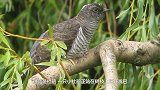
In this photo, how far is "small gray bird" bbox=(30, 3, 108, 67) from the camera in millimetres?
2215

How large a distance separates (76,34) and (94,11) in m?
0.22

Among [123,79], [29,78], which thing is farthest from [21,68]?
[123,79]

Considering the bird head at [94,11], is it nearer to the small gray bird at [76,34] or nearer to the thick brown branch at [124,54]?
the small gray bird at [76,34]

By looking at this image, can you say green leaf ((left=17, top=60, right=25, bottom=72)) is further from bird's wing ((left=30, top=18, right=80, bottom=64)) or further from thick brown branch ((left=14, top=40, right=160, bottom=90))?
bird's wing ((left=30, top=18, right=80, bottom=64))

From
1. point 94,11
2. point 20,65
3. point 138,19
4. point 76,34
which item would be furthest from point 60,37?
point 20,65

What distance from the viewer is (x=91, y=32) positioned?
234cm

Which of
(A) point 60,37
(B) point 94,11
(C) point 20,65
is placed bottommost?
(C) point 20,65

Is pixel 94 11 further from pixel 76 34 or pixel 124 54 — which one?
pixel 124 54

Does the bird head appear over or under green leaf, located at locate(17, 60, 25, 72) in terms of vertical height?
over

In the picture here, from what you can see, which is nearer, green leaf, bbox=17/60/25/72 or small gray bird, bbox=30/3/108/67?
green leaf, bbox=17/60/25/72

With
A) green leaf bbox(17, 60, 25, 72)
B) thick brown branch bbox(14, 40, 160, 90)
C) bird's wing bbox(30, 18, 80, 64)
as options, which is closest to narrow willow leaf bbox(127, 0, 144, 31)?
thick brown branch bbox(14, 40, 160, 90)

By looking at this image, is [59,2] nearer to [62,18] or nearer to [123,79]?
[62,18]

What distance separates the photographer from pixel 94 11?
243cm

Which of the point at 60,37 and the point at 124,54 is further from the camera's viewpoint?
the point at 60,37
